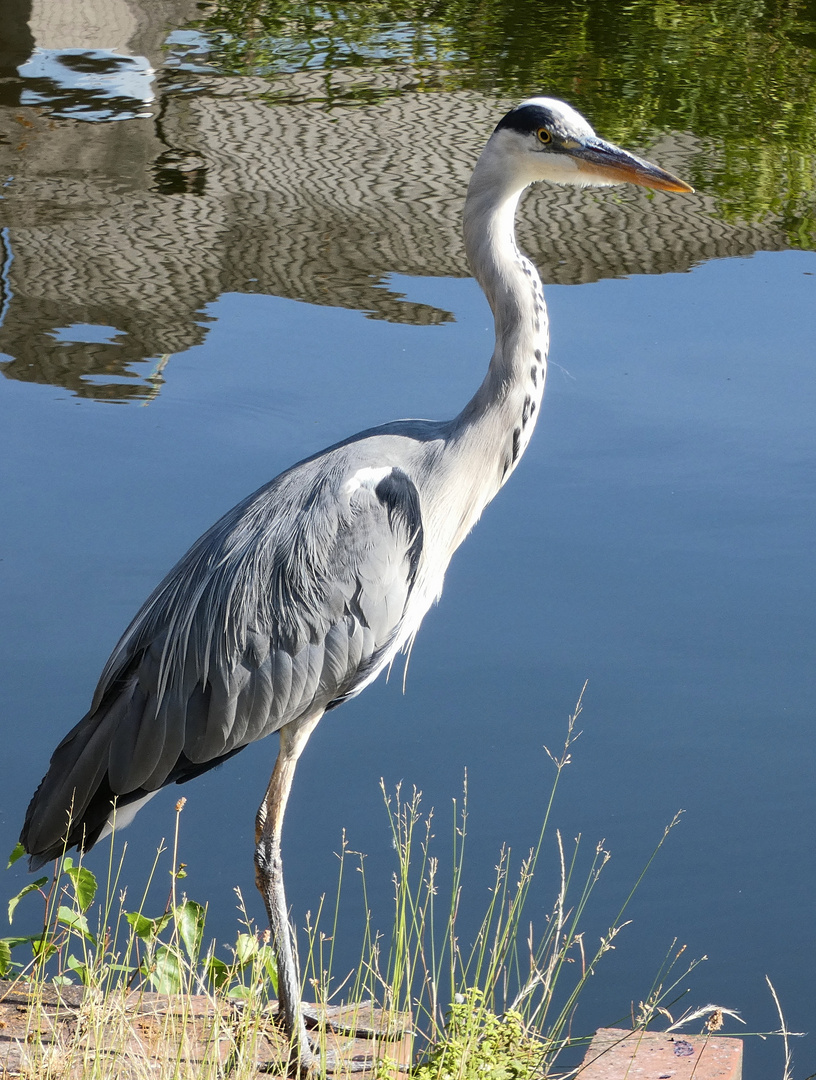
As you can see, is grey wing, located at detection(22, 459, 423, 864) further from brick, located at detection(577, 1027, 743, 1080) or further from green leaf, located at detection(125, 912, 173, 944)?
brick, located at detection(577, 1027, 743, 1080)

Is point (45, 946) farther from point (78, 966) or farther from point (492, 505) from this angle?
point (492, 505)

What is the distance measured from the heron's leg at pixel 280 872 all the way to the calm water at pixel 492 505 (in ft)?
1.32

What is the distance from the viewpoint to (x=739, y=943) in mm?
3359

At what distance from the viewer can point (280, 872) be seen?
3.16 metres

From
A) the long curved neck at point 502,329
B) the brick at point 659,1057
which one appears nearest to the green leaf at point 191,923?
the brick at point 659,1057

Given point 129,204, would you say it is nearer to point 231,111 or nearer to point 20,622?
point 231,111

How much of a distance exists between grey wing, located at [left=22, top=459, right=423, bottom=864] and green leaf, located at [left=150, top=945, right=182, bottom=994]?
455mm

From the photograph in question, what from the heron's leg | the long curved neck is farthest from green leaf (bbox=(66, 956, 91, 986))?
the long curved neck

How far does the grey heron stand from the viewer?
3.08 metres

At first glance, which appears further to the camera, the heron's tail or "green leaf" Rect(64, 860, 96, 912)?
the heron's tail

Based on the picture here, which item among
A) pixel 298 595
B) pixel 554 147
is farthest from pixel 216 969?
pixel 554 147

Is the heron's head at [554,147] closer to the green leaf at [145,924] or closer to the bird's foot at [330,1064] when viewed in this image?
the green leaf at [145,924]

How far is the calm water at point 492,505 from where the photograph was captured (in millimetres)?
3666

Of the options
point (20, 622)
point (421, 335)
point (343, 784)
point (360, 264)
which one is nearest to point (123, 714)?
point (343, 784)
